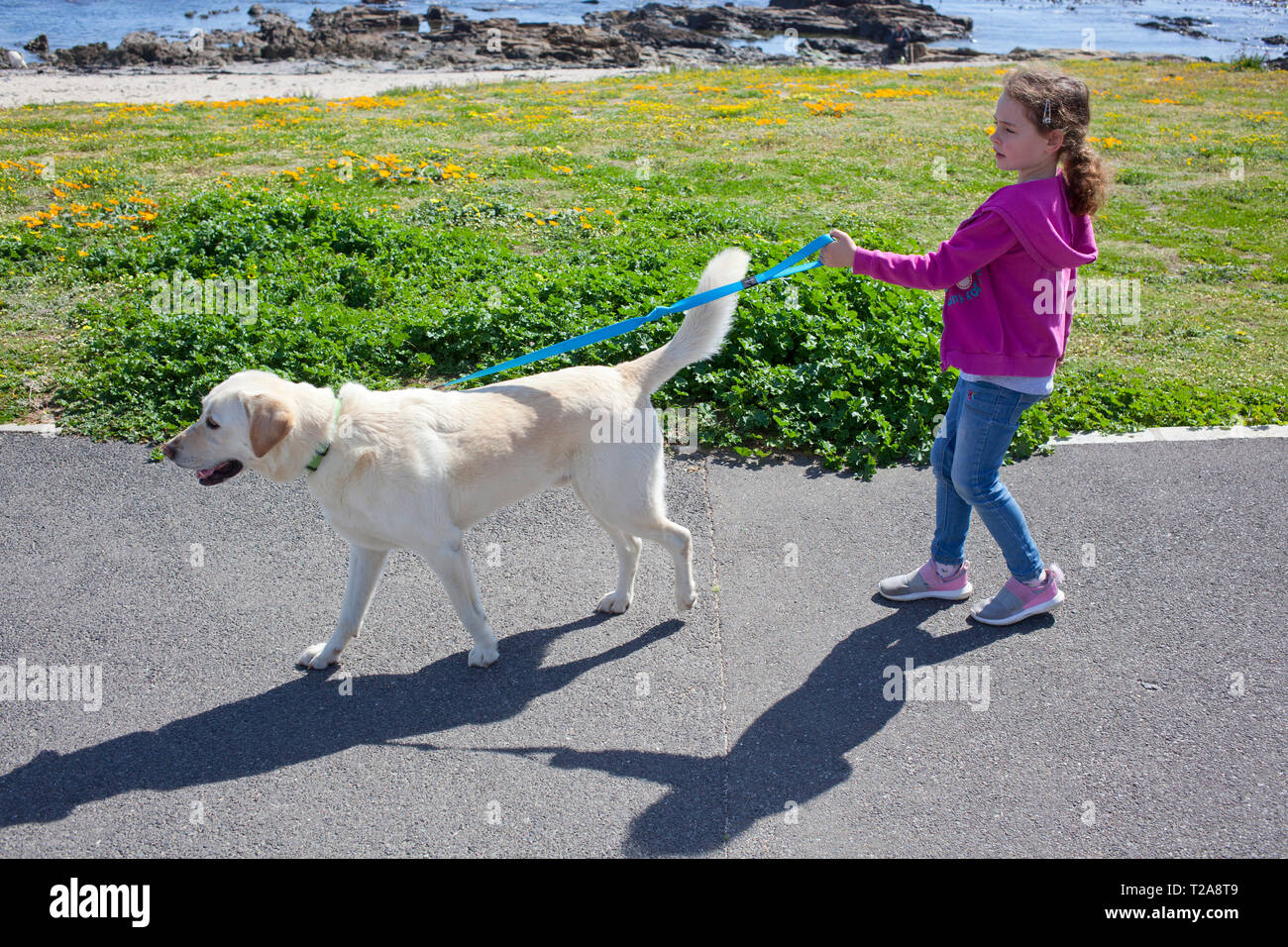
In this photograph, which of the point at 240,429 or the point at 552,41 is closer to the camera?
the point at 240,429

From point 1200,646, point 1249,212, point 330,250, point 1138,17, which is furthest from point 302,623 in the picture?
point 1138,17

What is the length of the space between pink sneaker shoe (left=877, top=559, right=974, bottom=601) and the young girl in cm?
41

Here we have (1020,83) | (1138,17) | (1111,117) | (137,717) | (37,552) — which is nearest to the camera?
(1020,83)

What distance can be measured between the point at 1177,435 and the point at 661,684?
4433mm

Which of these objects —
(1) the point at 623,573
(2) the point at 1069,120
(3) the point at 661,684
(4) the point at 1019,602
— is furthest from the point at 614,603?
(2) the point at 1069,120

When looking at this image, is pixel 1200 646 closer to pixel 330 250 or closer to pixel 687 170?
pixel 330 250

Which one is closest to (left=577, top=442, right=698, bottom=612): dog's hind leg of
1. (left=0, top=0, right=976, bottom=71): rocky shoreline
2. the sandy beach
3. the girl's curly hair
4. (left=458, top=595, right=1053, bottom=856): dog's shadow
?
(left=458, top=595, right=1053, bottom=856): dog's shadow

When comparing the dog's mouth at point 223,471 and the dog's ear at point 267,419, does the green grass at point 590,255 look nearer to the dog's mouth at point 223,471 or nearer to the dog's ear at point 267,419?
the dog's mouth at point 223,471

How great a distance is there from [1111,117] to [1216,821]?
17439 millimetres

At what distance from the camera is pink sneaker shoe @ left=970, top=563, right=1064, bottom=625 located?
456 cm

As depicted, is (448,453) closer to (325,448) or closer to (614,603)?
(325,448)

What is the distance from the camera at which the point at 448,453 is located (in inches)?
159

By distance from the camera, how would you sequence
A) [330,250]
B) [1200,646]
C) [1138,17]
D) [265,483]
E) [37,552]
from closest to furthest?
[1200,646]
[37,552]
[265,483]
[330,250]
[1138,17]

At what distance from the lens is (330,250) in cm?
880
